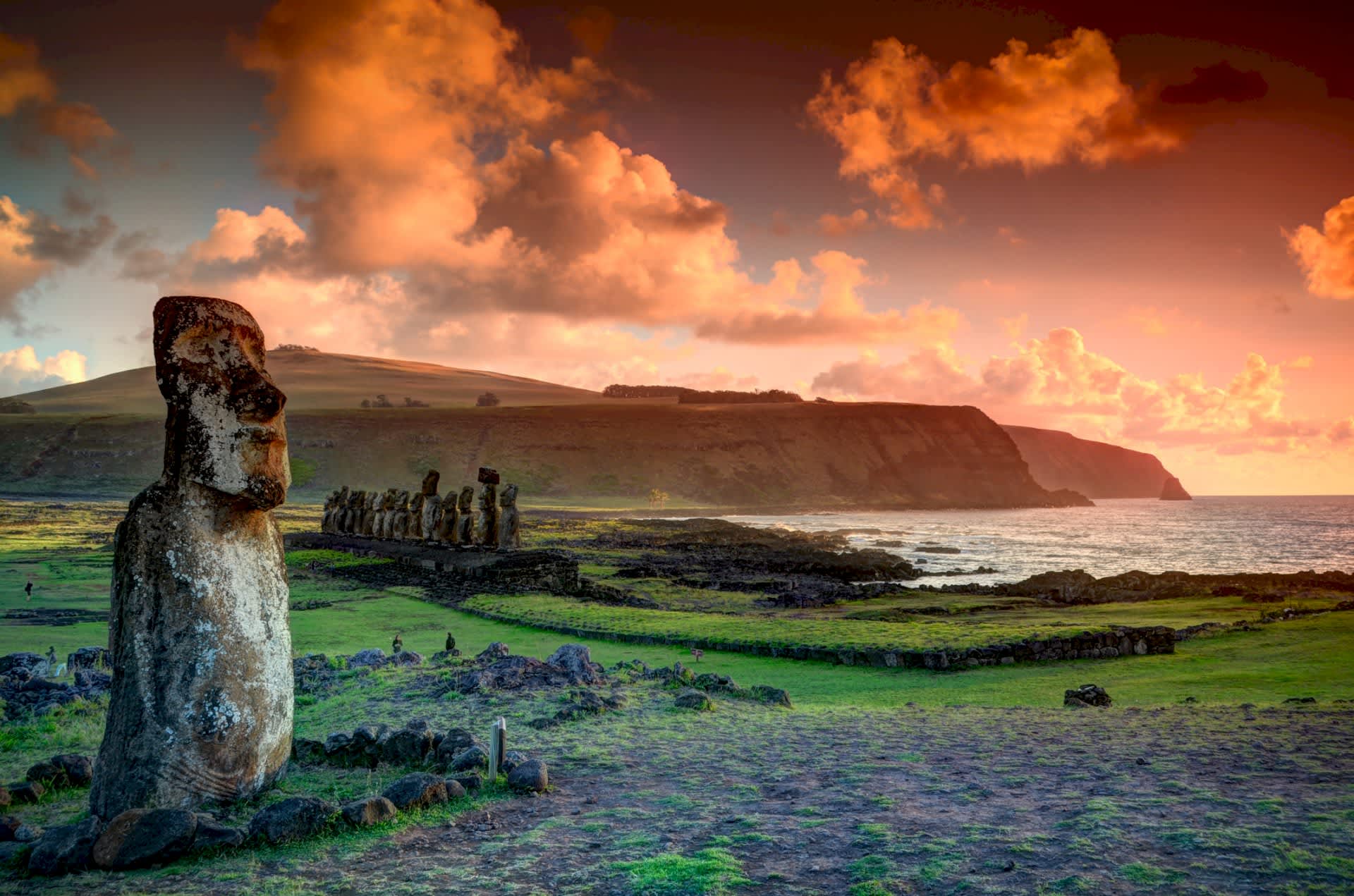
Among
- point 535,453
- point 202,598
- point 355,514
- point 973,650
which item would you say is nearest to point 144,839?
point 202,598

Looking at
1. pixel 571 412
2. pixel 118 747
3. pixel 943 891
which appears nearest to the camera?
pixel 943 891

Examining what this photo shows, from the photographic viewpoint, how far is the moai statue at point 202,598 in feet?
24.5

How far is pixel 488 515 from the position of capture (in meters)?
32.8

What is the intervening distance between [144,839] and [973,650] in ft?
52.1

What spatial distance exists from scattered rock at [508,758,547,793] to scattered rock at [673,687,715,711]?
4.05 m

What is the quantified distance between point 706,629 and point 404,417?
148362mm

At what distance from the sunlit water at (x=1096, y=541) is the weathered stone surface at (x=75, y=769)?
1675 inches

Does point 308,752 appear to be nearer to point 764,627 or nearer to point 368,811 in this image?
point 368,811

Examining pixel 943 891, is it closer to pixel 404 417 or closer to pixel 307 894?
pixel 307 894

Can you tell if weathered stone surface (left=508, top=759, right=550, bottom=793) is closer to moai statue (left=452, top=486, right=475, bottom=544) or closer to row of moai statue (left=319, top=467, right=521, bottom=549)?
row of moai statue (left=319, top=467, right=521, bottom=549)

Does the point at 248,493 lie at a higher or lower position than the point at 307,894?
higher

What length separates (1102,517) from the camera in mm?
154000

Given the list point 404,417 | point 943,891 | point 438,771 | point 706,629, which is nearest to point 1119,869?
point 943,891

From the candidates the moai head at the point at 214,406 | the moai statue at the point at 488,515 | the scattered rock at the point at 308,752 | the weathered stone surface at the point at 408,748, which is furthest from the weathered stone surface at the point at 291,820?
the moai statue at the point at 488,515
